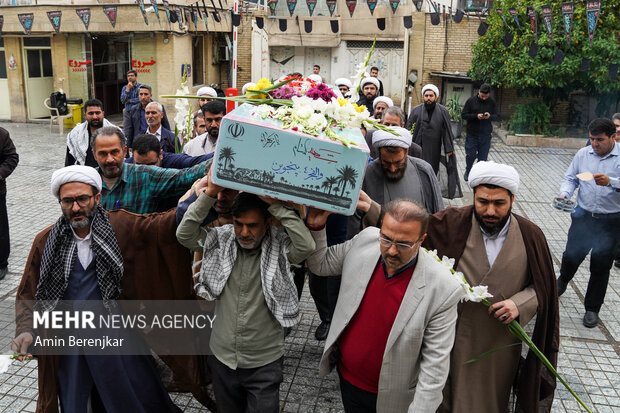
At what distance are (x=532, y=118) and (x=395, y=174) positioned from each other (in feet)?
45.4

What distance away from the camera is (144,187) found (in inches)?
174

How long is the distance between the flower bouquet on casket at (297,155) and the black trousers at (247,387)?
1.13 metres

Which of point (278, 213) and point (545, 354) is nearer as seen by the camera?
point (278, 213)

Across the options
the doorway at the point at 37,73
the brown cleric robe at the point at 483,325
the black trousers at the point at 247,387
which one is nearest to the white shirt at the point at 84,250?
the black trousers at the point at 247,387

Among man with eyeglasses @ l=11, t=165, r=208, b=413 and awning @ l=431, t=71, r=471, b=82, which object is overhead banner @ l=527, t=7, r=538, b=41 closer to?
awning @ l=431, t=71, r=471, b=82

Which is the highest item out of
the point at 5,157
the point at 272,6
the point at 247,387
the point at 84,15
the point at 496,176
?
the point at 272,6

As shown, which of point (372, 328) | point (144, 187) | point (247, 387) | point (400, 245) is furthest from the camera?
point (144, 187)

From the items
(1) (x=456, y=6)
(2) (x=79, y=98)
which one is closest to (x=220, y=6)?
(2) (x=79, y=98)

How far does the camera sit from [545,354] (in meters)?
3.89

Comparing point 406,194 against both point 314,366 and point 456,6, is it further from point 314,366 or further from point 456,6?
point 456,6

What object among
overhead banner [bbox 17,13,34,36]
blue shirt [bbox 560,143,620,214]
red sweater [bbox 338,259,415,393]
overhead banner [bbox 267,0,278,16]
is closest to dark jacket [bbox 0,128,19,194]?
red sweater [bbox 338,259,415,393]

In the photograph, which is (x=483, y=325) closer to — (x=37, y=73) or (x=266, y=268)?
(x=266, y=268)

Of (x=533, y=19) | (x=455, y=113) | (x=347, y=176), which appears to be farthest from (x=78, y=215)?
(x=455, y=113)

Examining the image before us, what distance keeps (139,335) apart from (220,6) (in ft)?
62.8
